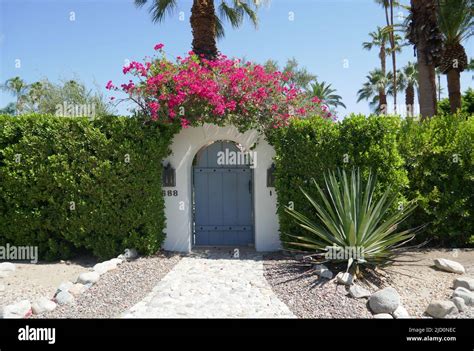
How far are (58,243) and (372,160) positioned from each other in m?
6.54

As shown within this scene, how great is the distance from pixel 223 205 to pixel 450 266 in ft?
15.1

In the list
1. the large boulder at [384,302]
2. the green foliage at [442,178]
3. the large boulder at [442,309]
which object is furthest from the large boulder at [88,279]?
the green foliage at [442,178]

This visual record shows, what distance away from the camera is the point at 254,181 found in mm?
7992

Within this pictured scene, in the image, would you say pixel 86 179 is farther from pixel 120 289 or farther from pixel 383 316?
pixel 383 316

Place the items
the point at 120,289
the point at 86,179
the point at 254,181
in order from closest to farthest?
the point at 120,289
the point at 86,179
the point at 254,181

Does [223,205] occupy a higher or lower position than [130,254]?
higher

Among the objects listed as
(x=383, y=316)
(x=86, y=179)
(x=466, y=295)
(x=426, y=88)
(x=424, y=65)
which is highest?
(x=424, y=65)

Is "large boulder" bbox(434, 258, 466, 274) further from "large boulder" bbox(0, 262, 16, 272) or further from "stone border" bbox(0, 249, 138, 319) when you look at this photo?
"large boulder" bbox(0, 262, 16, 272)

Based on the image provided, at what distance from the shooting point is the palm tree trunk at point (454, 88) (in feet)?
51.3

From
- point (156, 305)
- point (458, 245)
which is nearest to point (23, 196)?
point (156, 305)

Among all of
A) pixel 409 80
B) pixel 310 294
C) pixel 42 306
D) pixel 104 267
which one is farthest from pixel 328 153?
pixel 409 80

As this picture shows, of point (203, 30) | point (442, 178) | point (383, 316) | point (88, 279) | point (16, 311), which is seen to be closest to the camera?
point (383, 316)

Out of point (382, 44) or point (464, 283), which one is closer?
point (464, 283)

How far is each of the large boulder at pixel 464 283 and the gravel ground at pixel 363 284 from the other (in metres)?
0.11
